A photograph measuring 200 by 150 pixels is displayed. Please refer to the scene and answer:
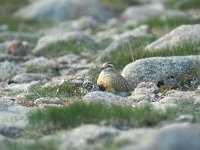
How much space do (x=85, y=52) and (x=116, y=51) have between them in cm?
260

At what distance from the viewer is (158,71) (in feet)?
42.8

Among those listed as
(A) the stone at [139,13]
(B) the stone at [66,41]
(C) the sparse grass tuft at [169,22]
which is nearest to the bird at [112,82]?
(B) the stone at [66,41]

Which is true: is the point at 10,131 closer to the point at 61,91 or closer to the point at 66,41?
the point at 61,91

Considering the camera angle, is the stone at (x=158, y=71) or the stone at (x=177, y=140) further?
the stone at (x=158, y=71)

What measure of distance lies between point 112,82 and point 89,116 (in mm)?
3272

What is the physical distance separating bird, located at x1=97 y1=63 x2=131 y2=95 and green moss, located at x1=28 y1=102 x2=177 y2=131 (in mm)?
2941

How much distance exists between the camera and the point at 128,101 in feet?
37.0

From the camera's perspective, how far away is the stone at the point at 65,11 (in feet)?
108

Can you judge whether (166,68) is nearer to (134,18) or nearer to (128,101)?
(128,101)

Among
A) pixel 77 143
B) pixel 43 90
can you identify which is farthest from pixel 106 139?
pixel 43 90

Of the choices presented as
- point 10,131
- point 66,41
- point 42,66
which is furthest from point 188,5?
point 10,131

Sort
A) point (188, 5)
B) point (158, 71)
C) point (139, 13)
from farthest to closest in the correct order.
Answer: point (188, 5)
point (139, 13)
point (158, 71)

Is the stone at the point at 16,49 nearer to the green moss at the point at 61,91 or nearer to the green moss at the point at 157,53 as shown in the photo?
the green moss at the point at 157,53

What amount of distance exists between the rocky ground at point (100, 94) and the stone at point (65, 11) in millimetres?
7119
